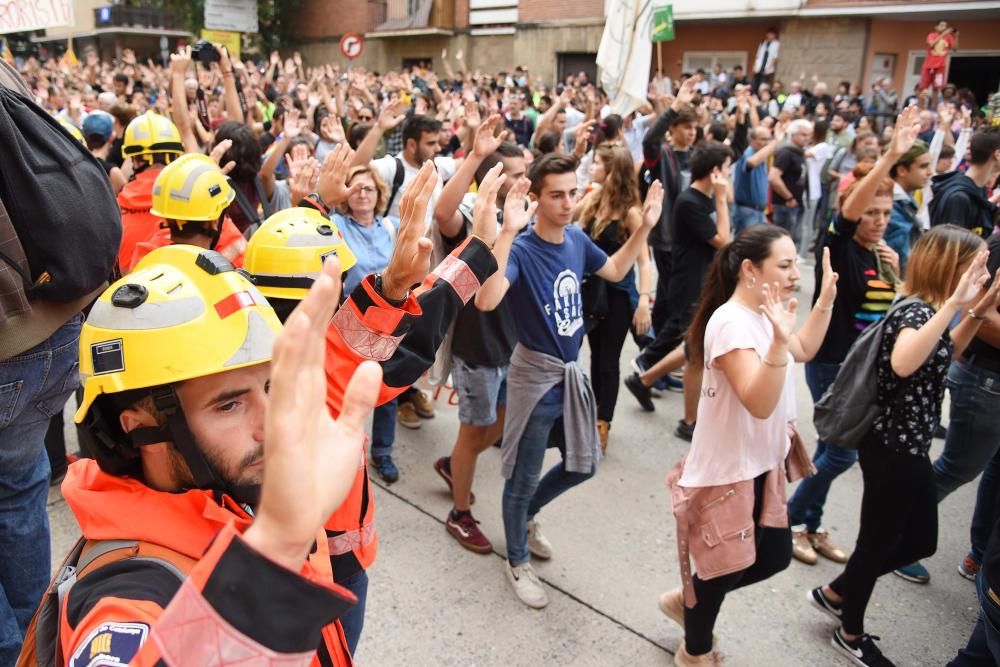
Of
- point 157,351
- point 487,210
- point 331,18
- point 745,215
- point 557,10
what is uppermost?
point 331,18

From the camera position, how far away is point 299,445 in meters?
0.86

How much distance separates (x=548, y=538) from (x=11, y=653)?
8.02ft

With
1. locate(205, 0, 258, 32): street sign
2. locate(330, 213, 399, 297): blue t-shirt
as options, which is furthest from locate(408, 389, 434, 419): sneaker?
locate(205, 0, 258, 32): street sign

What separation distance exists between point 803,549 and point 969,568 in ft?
2.61

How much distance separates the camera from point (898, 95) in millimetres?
20500

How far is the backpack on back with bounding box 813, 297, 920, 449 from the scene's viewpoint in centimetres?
A: 299

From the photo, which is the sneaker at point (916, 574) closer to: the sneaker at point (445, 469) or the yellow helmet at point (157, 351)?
the sneaker at point (445, 469)

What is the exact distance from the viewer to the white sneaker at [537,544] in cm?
364

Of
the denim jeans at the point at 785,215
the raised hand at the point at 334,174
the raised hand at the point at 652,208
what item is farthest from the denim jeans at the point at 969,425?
the denim jeans at the point at 785,215

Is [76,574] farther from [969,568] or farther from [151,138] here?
[969,568]

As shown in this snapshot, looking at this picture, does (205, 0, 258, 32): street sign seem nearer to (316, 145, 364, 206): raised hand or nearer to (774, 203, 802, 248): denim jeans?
(774, 203, 802, 248): denim jeans

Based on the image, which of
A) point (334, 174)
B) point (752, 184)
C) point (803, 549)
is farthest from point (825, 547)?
point (752, 184)

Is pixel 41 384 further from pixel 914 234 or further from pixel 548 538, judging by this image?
pixel 914 234

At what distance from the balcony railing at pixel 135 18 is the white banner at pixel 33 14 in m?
37.5
